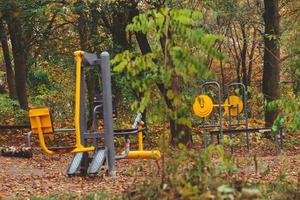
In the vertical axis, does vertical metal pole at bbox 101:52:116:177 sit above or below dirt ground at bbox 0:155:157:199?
above

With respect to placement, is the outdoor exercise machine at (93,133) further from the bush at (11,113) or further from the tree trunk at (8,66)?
the tree trunk at (8,66)

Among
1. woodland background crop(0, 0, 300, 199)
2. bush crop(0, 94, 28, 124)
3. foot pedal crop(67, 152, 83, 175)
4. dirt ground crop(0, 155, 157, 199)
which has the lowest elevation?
dirt ground crop(0, 155, 157, 199)

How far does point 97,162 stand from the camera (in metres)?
9.00

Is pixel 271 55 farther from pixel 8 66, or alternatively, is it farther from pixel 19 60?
pixel 8 66

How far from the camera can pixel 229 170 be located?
454cm

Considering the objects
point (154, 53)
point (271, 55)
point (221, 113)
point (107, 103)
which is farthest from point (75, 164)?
point (271, 55)

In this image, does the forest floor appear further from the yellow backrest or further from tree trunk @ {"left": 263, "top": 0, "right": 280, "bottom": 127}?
tree trunk @ {"left": 263, "top": 0, "right": 280, "bottom": 127}

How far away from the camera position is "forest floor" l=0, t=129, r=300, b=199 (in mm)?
6156

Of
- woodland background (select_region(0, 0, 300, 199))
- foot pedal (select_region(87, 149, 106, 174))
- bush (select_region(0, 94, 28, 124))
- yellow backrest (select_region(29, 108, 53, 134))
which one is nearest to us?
woodland background (select_region(0, 0, 300, 199))

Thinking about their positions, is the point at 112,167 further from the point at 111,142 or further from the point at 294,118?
the point at 294,118

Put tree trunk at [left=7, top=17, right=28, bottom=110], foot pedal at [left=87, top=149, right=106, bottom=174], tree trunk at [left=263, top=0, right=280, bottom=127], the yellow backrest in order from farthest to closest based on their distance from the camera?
tree trunk at [left=7, top=17, right=28, bottom=110] < tree trunk at [left=263, top=0, right=280, bottom=127] < the yellow backrest < foot pedal at [left=87, top=149, right=106, bottom=174]

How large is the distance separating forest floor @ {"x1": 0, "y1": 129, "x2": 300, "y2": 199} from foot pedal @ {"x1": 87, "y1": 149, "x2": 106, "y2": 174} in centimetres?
14

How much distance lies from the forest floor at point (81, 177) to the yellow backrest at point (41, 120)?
82cm

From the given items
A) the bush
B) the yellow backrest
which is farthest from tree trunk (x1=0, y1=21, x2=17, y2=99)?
the yellow backrest
